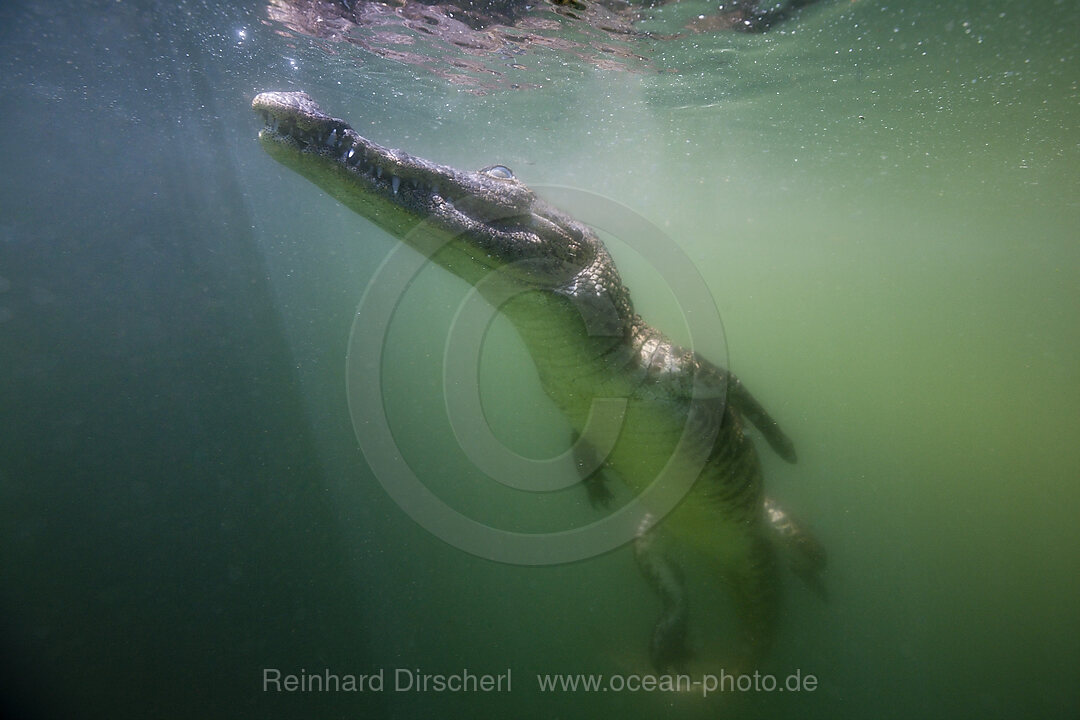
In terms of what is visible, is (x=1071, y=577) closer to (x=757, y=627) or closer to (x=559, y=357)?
(x=757, y=627)

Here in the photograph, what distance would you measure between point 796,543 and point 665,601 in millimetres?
1383

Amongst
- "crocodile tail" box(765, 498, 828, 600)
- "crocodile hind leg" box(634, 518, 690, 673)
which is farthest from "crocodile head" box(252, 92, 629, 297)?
"crocodile tail" box(765, 498, 828, 600)

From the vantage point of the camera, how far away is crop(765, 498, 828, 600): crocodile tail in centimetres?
445

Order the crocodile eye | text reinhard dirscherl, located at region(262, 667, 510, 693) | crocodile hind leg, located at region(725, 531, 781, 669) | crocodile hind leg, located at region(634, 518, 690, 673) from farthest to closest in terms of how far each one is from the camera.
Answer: text reinhard dirscherl, located at region(262, 667, 510, 693)
crocodile hind leg, located at region(725, 531, 781, 669)
crocodile hind leg, located at region(634, 518, 690, 673)
the crocodile eye

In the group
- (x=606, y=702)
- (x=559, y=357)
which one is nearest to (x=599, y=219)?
(x=559, y=357)

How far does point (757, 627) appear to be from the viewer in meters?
4.55

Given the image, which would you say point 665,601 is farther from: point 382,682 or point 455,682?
point 382,682

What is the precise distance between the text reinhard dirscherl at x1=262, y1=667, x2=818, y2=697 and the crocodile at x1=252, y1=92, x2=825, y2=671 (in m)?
1.11

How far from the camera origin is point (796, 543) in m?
4.47

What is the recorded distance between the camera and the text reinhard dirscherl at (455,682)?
505cm

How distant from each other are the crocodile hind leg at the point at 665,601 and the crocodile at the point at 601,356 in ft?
0.04

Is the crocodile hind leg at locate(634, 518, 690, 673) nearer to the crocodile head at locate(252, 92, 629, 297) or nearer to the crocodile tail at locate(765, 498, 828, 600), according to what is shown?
the crocodile tail at locate(765, 498, 828, 600)

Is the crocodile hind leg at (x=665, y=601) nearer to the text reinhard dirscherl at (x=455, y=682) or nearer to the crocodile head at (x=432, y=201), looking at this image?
the text reinhard dirscherl at (x=455, y=682)

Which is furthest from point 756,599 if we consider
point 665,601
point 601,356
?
point 601,356
